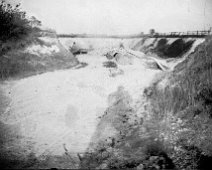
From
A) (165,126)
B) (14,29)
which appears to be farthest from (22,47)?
(165,126)

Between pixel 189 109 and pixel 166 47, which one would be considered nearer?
pixel 189 109

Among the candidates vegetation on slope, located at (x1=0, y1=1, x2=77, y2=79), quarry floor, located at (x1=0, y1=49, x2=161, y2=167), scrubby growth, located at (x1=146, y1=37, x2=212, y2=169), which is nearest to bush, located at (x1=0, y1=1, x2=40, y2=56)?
vegetation on slope, located at (x1=0, y1=1, x2=77, y2=79)

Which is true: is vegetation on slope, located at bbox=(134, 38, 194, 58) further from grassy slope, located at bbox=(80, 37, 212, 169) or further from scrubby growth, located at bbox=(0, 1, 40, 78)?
scrubby growth, located at bbox=(0, 1, 40, 78)

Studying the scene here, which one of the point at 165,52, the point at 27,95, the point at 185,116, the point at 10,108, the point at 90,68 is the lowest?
the point at 185,116

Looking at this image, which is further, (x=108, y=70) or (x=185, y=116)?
(x=108, y=70)

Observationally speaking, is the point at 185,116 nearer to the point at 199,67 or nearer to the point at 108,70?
the point at 199,67

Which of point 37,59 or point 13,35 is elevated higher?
point 13,35

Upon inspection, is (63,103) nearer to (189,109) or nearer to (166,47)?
(189,109)

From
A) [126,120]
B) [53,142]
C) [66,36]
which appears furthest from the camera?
[66,36]

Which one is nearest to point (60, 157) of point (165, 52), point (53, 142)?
point (53, 142)
